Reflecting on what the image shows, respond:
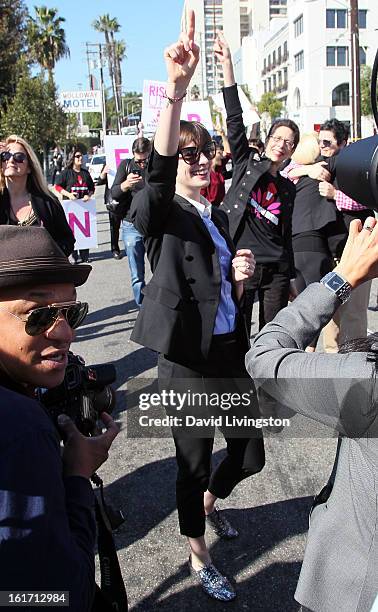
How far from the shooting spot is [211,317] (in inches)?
86.7

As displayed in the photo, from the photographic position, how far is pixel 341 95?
5566cm

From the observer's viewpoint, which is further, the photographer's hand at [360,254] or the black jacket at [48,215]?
the black jacket at [48,215]

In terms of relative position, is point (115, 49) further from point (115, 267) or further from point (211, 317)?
point (211, 317)

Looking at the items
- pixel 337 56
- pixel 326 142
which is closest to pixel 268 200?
pixel 326 142

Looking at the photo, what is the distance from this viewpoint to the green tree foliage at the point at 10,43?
1061 inches

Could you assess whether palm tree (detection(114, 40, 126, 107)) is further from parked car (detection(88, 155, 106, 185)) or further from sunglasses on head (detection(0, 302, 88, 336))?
sunglasses on head (detection(0, 302, 88, 336))

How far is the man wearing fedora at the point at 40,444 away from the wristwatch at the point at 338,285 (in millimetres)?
601

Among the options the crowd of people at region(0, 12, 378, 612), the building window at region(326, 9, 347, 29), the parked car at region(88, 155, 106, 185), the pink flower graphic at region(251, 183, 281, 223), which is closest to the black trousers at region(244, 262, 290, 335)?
the crowd of people at region(0, 12, 378, 612)

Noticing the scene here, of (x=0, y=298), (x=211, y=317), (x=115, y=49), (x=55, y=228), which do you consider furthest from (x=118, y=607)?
(x=115, y=49)

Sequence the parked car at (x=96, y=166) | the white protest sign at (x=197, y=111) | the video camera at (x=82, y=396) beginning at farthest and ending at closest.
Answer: the parked car at (x=96, y=166) → the white protest sign at (x=197, y=111) → the video camera at (x=82, y=396)

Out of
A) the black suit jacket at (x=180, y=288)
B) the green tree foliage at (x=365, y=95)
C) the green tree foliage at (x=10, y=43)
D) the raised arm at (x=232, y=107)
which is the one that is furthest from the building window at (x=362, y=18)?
the black suit jacket at (x=180, y=288)

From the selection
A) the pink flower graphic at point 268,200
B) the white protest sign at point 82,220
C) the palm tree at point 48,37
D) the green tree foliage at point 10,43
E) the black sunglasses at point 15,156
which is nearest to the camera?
the black sunglasses at point 15,156

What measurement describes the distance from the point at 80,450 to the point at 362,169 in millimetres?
846

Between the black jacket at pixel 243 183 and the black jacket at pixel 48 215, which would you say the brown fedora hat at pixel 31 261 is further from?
the black jacket at pixel 243 183
